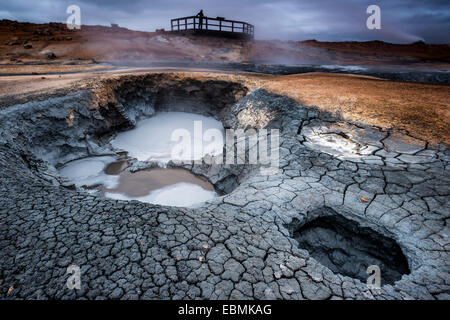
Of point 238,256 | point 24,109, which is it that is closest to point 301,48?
point 24,109

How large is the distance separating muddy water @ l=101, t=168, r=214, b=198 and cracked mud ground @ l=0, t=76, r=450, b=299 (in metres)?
1.06

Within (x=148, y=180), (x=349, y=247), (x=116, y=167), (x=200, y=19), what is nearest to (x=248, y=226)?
(x=349, y=247)

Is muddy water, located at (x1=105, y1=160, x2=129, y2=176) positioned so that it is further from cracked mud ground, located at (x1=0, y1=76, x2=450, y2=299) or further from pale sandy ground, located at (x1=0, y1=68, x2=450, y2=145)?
pale sandy ground, located at (x1=0, y1=68, x2=450, y2=145)

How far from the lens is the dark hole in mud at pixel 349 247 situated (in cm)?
231

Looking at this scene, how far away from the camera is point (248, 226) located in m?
2.29

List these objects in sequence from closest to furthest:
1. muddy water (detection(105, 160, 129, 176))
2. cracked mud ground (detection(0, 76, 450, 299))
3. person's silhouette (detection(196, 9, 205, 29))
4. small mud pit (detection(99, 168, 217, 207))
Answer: cracked mud ground (detection(0, 76, 450, 299)), small mud pit (detection(99, 168, 217, 207)), muddy water (detection(105, 160, 129, 176)), person's silhouette (detection(196, 9, 205, 29))

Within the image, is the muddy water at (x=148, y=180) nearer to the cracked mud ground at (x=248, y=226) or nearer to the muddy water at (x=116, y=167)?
the muddy water at (x=116, y=167)

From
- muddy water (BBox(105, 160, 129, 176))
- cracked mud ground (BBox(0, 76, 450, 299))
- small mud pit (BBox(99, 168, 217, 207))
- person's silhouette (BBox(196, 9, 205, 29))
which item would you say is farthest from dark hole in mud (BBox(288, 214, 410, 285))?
person's silhouette (BBox(196, 9, 205, 29))

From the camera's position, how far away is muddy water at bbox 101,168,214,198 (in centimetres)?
461

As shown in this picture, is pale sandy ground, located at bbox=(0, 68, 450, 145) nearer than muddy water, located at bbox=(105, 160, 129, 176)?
Yes

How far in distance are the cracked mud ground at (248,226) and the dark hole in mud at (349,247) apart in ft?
→ 0.11

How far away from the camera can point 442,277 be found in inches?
71.2

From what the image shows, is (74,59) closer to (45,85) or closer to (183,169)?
(45,85)
